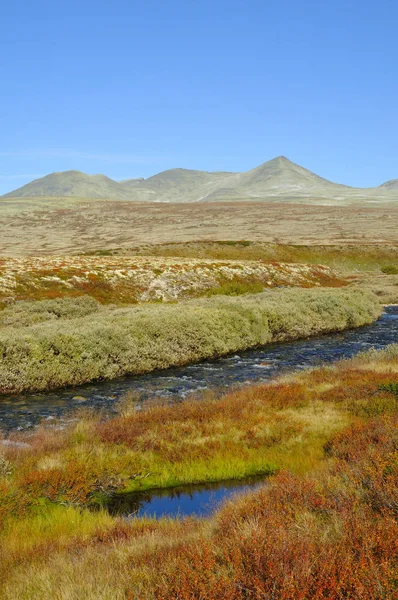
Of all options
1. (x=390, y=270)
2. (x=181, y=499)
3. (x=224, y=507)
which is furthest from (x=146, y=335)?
(x=390, y=270)

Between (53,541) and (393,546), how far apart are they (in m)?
5.04

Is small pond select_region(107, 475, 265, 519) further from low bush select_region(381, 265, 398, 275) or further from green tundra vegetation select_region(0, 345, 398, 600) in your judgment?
low bush select_region(381, 265, 398, 275)

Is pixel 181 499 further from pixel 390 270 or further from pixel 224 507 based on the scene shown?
pixel 390 270

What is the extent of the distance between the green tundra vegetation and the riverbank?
16.8 feet

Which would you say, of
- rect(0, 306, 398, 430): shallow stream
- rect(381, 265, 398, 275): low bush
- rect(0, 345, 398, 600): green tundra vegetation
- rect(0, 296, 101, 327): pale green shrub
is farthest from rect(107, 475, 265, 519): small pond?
rect(381, 265, 398, 275): low bush

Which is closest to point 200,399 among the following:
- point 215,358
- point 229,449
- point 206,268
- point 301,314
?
point 229,449

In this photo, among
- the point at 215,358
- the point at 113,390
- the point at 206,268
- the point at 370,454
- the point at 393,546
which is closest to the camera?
the point at 393,546

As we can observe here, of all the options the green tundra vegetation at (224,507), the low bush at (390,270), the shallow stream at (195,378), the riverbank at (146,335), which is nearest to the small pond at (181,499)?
the green tundra vegetation at (224,507)

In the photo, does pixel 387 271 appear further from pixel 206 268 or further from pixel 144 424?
pixel 144 424

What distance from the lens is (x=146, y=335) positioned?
75.7 feet

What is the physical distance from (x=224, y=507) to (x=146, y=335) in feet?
52.0

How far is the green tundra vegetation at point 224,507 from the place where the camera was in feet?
16.1

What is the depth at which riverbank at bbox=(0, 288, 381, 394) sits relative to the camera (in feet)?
62.1

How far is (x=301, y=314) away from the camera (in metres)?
31.2
